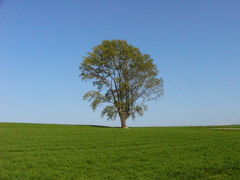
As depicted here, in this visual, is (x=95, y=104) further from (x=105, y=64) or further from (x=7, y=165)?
(x=7, y=165)

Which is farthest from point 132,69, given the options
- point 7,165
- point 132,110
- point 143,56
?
point 7,165

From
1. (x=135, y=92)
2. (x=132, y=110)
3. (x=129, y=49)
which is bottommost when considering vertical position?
(x=132, y=110)

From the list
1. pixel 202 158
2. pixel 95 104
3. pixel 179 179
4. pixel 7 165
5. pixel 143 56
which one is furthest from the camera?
pixel 143 56

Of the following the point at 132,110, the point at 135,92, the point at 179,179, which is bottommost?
the point at 179,179

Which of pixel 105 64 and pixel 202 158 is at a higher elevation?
pixel 105 64

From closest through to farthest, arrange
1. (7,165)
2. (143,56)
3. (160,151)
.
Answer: (7,165) → (160,151) → (143,56)

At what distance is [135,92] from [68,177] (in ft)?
132

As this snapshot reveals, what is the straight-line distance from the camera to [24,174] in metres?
9.40

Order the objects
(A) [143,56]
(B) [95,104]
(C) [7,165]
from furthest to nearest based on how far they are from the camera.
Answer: (A) [143,56] → (B) [95,104] → (C) [7,165]

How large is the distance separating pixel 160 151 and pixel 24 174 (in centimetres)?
827

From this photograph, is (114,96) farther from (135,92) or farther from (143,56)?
(143,56)

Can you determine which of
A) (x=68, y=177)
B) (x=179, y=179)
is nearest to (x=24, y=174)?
(x=68, y=177)

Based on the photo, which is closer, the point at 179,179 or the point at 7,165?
the point at 179,179

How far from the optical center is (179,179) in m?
9.05
